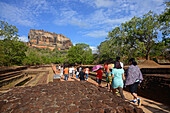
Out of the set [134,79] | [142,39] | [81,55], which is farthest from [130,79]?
[81,55]

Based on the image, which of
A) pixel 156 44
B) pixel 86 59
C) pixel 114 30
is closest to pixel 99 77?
pixel 156 44

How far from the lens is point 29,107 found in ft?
9.42

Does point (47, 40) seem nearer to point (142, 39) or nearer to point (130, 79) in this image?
point (142, 39)

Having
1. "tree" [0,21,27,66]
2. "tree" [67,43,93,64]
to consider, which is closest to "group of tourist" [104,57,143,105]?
"tree" [0,21,27,66]

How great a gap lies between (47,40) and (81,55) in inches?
5390

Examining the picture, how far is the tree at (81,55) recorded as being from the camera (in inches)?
1594

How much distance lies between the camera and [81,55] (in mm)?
40719

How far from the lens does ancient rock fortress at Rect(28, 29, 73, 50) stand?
15266 cm

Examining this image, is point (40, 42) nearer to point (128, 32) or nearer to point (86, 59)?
point (86, 59)

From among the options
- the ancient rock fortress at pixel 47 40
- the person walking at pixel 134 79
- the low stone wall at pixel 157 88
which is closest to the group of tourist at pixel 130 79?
the person walking at pixel 134 79

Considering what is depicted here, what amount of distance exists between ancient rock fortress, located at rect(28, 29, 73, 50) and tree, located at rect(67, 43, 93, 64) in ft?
405

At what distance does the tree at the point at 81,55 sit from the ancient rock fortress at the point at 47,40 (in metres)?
124

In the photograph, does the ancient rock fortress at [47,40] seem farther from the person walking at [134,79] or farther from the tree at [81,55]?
the person walking at [134,79]

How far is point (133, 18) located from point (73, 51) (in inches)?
1125
